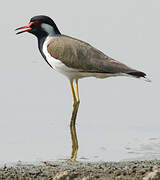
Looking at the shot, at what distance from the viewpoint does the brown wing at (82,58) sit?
7914 mm

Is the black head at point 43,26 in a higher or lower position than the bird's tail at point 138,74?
higher

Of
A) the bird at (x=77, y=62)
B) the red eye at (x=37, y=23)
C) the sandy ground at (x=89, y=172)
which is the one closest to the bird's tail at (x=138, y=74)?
the bird at (x=77, y=62)

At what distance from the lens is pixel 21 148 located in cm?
791

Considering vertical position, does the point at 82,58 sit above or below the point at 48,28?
below

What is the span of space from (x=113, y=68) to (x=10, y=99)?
6.81 ft

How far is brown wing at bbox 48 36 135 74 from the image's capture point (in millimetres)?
7914

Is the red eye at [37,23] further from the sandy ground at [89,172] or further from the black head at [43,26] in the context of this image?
the sandy ground at [89,172]

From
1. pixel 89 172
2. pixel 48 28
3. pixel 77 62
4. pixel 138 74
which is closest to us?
pixel 89 172

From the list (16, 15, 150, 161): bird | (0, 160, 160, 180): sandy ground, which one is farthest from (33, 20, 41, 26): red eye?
(0, 160, 160, 180): sandy ground

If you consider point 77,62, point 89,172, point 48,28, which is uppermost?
point 48,28

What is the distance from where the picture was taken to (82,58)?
7.96 metres

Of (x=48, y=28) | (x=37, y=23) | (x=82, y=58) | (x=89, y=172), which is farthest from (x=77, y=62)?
(x=89, y=172)

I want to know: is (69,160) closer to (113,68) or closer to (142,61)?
(113,68)

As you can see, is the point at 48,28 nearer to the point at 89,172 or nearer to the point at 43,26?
the point at 43,26
